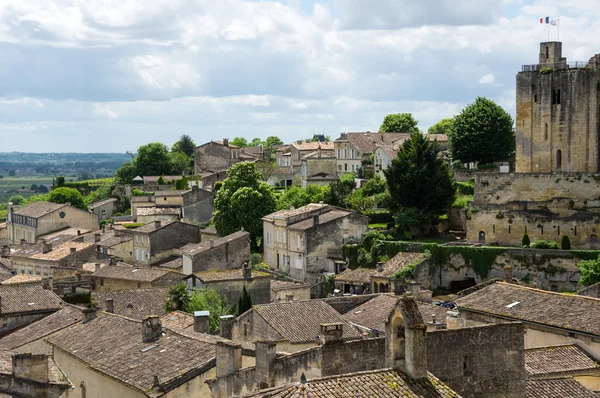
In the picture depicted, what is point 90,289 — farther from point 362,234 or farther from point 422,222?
point 422,222

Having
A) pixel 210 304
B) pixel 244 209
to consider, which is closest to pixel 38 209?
pixel 244 209

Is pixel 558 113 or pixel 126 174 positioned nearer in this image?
pixel 558 113

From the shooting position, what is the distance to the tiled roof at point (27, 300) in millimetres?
45688

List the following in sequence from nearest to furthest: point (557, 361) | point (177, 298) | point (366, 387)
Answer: point (366, 387) < point (557, 361) < point (177, 298)

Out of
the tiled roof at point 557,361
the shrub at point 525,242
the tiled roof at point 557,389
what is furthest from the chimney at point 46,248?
the tiled roof at point 557,389

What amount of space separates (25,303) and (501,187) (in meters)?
39.6

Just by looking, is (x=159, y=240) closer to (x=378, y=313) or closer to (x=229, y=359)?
(x=378, y=313)

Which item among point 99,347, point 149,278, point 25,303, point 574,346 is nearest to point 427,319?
point 574,346

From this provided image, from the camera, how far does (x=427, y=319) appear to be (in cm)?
4150

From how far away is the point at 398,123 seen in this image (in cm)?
13050

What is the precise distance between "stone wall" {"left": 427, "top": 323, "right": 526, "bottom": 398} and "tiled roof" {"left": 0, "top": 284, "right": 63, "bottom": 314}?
84.4ft

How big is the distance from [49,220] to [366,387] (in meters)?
82.5

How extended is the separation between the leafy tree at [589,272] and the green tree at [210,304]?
71.5 ft

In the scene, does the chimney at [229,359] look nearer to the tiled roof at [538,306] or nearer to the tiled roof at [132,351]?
the tiled roof at [132,351]
